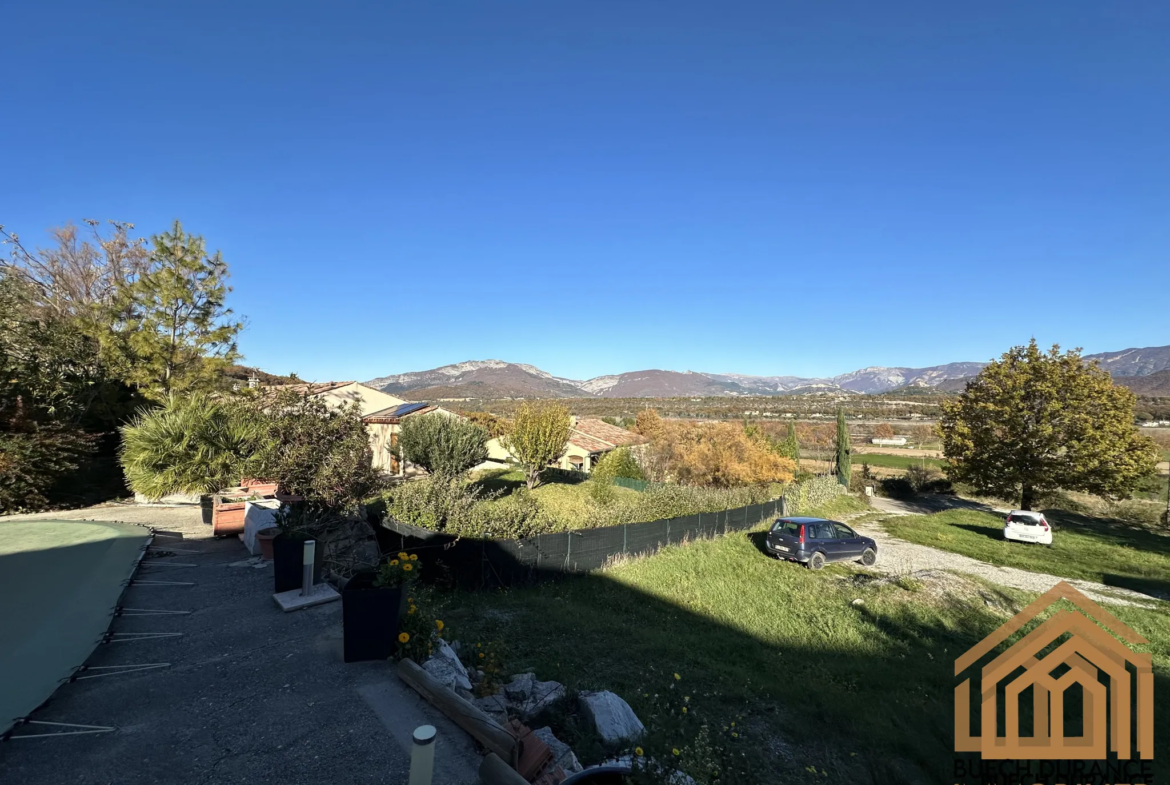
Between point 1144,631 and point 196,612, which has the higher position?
point 196,612

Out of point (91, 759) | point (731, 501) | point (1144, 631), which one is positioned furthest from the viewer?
point (731, 501)

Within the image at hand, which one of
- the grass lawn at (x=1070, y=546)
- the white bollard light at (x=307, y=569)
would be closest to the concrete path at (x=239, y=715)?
the white bollard light at (x=307, y=569)

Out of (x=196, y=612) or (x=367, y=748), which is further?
(x=196, y=612)

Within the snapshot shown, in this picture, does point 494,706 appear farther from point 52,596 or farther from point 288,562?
point 52,596

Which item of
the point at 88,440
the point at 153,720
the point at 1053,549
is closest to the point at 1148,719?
the point at 153,720

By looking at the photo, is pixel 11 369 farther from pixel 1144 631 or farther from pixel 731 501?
pixel 1144 631

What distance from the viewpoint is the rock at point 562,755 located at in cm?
400

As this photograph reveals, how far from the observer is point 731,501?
20.7m

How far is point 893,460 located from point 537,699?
57872mm

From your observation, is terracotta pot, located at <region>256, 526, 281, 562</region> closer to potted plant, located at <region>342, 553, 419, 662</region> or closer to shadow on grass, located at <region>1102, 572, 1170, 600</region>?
potted plant, located at <region>342, 553, 419, 662</region>

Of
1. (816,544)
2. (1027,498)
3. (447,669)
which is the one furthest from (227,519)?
(1027,498)

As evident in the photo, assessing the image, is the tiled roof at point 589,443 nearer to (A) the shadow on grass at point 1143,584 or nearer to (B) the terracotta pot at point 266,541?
(A) the shadow on grass at point 1143,584

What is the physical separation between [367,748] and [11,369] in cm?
1631

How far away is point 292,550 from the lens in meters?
7.08
